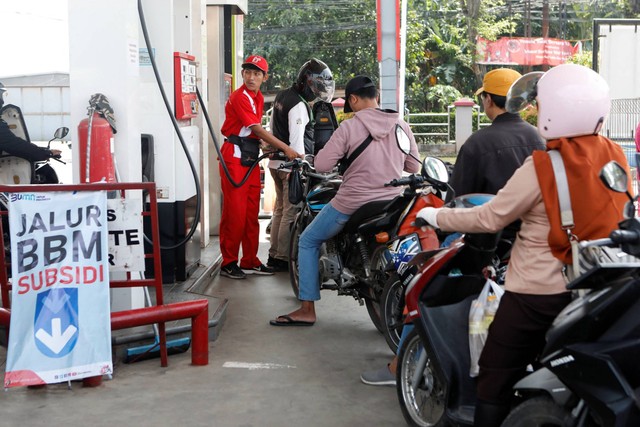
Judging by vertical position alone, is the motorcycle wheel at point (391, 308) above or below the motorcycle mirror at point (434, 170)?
below

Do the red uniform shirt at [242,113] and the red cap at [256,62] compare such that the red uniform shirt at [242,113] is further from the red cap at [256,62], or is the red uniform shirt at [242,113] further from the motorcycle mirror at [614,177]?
the motorcycle mirror at [614,177]

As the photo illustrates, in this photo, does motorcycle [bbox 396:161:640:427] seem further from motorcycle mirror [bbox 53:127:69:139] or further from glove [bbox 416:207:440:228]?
motorcycle mirror [bbox 53:127:69:139]

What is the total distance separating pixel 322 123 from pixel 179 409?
4356 millimetres

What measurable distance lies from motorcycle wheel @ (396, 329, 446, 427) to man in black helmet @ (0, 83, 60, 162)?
5105 mm

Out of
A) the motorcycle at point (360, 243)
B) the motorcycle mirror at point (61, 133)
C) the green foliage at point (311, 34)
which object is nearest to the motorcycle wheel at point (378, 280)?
the motorcycle at point (360, 243)

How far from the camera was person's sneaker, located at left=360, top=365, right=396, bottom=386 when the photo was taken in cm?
519

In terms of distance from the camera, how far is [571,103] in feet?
10.6

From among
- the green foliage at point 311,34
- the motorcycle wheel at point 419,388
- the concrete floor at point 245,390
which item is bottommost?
the concrete floor at point 245,390

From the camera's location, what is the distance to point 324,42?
37.1 meters

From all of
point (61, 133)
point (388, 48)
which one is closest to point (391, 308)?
point (388, 48)

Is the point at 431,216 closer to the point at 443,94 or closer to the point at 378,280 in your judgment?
the point at 378,280

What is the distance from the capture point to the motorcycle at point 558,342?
271cm

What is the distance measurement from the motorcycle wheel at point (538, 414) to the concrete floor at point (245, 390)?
1510 mm

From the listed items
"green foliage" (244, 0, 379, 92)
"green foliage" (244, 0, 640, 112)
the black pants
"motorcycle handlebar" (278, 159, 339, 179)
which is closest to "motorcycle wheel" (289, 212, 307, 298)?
"motorcycle handlebar" (278, 159, 339, 179)
